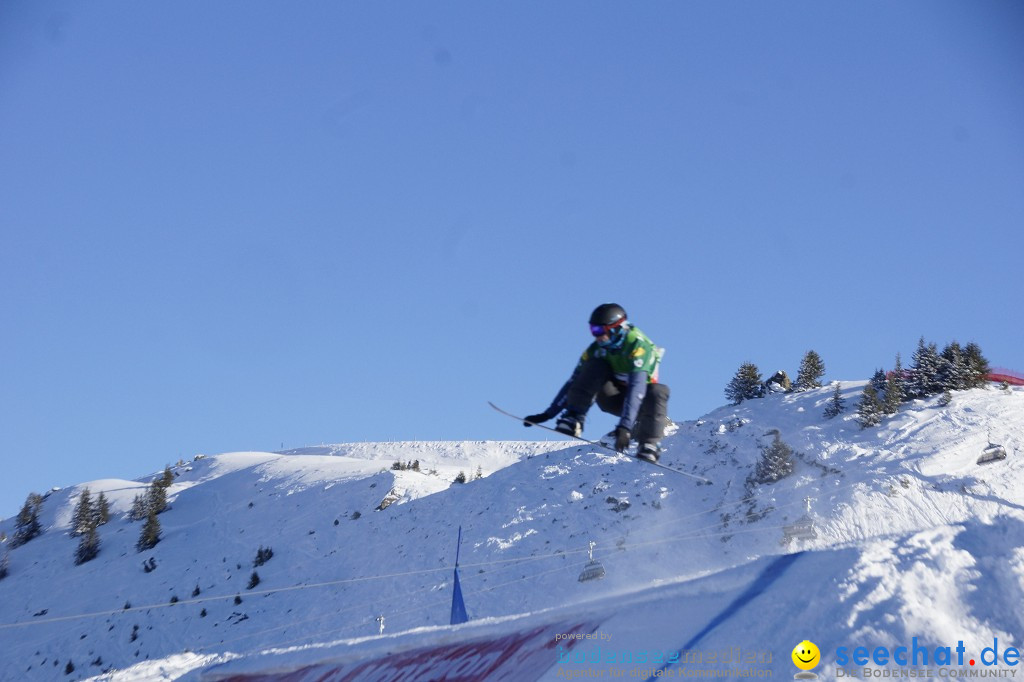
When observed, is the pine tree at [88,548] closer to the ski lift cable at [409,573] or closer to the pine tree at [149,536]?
the pine tree at [149,536]

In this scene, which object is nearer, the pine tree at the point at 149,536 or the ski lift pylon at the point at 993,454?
the ski lift pylon at the point at 993,454

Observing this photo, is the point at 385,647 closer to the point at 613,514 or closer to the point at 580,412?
the point at 580,412

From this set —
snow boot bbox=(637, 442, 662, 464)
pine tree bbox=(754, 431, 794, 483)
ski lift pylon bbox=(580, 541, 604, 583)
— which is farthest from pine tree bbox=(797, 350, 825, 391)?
snow boot bbox=(637, 442, 662, 464)

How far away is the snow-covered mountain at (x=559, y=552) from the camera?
359 inches

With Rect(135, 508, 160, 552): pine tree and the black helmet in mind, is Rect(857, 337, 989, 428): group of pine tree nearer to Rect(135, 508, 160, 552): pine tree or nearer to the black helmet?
the black helmet

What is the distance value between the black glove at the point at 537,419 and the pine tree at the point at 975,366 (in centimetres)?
3018

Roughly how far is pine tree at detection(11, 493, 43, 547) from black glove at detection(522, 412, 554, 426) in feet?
156

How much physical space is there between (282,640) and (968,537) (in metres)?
24.2

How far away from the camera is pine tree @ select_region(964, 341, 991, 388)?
35656mm

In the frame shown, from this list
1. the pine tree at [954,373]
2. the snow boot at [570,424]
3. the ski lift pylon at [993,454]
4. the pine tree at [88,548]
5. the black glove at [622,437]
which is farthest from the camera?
the pine tree at [88,548]

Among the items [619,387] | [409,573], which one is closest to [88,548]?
[409,573]

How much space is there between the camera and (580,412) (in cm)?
1162

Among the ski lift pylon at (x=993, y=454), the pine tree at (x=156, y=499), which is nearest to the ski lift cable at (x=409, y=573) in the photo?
the ski lift pylon at (x=993, y=454)

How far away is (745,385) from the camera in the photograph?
145 feet
